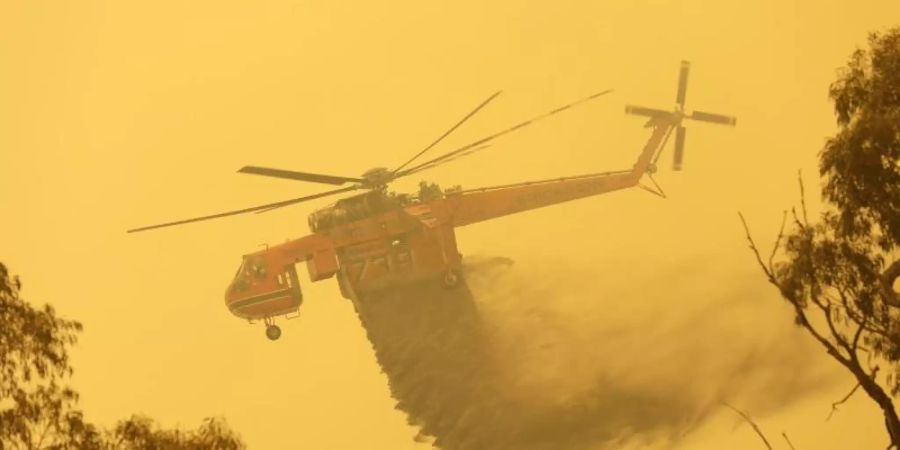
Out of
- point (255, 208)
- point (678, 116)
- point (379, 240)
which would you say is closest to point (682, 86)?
point (678, 116)

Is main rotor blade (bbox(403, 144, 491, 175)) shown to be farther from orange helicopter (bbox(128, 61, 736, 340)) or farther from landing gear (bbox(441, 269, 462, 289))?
landing gear (bbox(441, 269, 462, 289))

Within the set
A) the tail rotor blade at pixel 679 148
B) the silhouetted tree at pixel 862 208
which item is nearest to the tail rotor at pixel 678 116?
the tail rotor blade at pixel 679 148

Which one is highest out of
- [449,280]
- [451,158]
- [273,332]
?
[451,158]

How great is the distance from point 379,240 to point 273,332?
10.9ft

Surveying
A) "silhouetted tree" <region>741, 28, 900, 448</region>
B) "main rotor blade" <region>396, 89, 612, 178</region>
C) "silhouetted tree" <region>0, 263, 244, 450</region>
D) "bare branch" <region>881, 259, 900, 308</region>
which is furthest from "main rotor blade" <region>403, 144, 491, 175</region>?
"bare branch" <region>881, 259, 900, 308</region>

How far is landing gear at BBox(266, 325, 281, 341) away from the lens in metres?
33.2

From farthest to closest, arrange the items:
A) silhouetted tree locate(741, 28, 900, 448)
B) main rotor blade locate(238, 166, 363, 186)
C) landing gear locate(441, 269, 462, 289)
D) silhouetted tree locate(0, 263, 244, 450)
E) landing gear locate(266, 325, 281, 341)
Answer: landing gear locate(266, 325, 281, 341) < landing gear locate(441, 269, 462, 289) < main rotor blade locate(238, 166, 363, 186) < silhouetted tree locate(0, 263, 244, 450) < silhouetted tree locate(741, 28, 900, 448)

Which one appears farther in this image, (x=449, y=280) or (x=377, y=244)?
(x=449, y=280)

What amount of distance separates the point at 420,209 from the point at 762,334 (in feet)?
27.5

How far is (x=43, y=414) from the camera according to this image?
20938 mm

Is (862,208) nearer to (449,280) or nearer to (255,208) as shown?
(449,280)

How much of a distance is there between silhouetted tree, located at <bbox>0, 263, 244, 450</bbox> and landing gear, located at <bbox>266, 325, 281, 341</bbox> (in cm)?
1174

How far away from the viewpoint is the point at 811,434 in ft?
102

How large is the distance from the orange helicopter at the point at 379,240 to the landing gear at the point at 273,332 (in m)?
0.02
